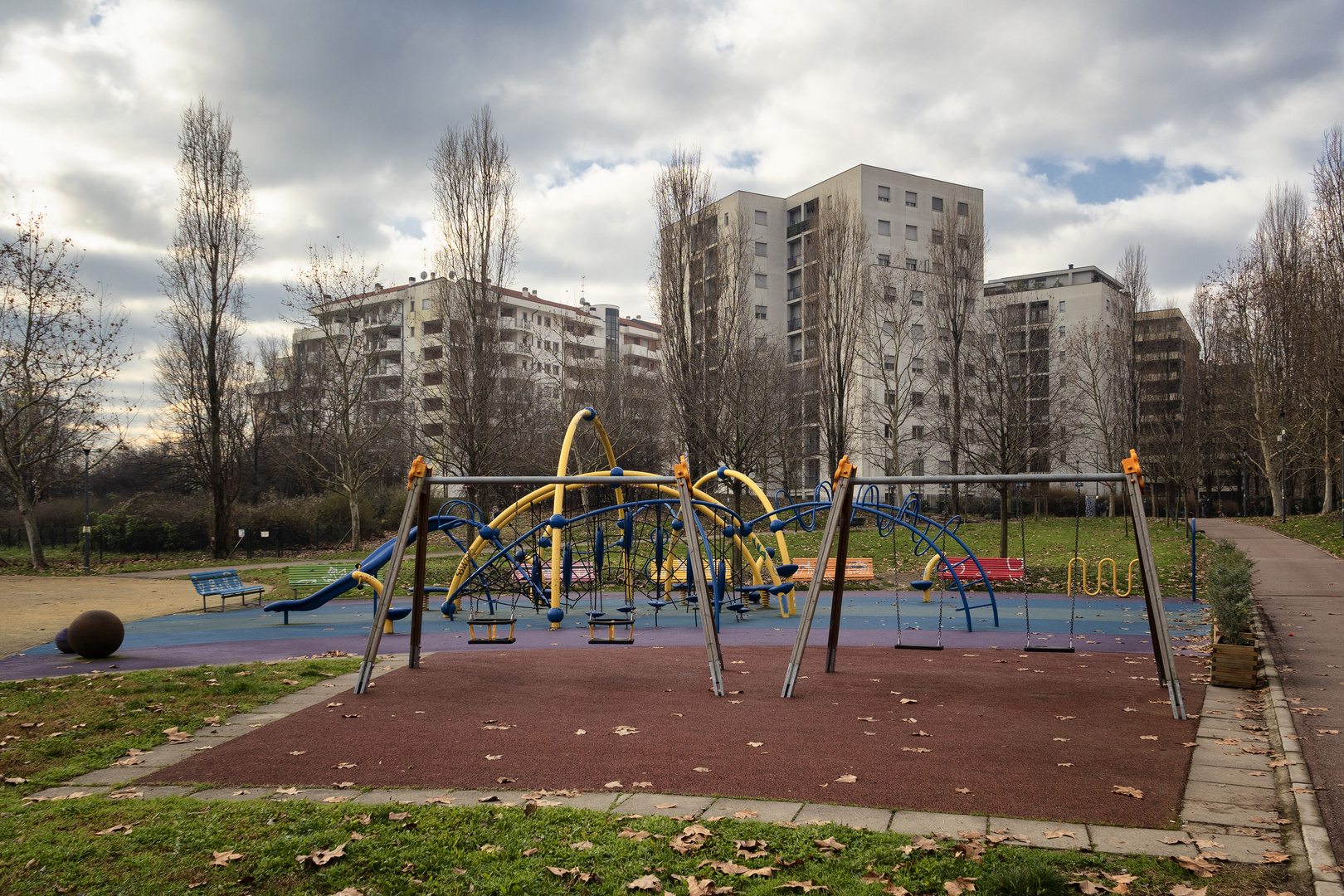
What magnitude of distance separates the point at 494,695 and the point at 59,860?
14.6ft

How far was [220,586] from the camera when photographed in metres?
18.0

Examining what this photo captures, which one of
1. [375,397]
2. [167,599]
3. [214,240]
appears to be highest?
[214,240]

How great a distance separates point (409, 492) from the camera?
9125 mm

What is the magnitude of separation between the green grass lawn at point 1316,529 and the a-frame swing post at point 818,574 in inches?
826

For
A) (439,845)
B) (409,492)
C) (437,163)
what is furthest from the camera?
(437,163)

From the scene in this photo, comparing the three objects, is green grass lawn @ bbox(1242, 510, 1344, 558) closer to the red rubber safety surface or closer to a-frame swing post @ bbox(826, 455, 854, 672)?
the red rubber safety surface

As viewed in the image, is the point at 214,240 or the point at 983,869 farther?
the point at 214,240

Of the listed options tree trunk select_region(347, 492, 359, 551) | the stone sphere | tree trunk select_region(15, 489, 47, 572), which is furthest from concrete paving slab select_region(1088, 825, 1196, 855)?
tree trunk select_region(15, 489, 47, 572)

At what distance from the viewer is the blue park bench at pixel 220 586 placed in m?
17.1

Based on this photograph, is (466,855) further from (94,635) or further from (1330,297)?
(1330,297)

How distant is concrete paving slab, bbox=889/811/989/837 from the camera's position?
4504mm

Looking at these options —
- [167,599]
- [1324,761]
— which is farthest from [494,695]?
[167,599]

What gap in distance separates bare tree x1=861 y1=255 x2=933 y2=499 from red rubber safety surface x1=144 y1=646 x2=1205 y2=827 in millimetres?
29756

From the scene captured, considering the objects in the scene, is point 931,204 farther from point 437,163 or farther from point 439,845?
point 439,845
